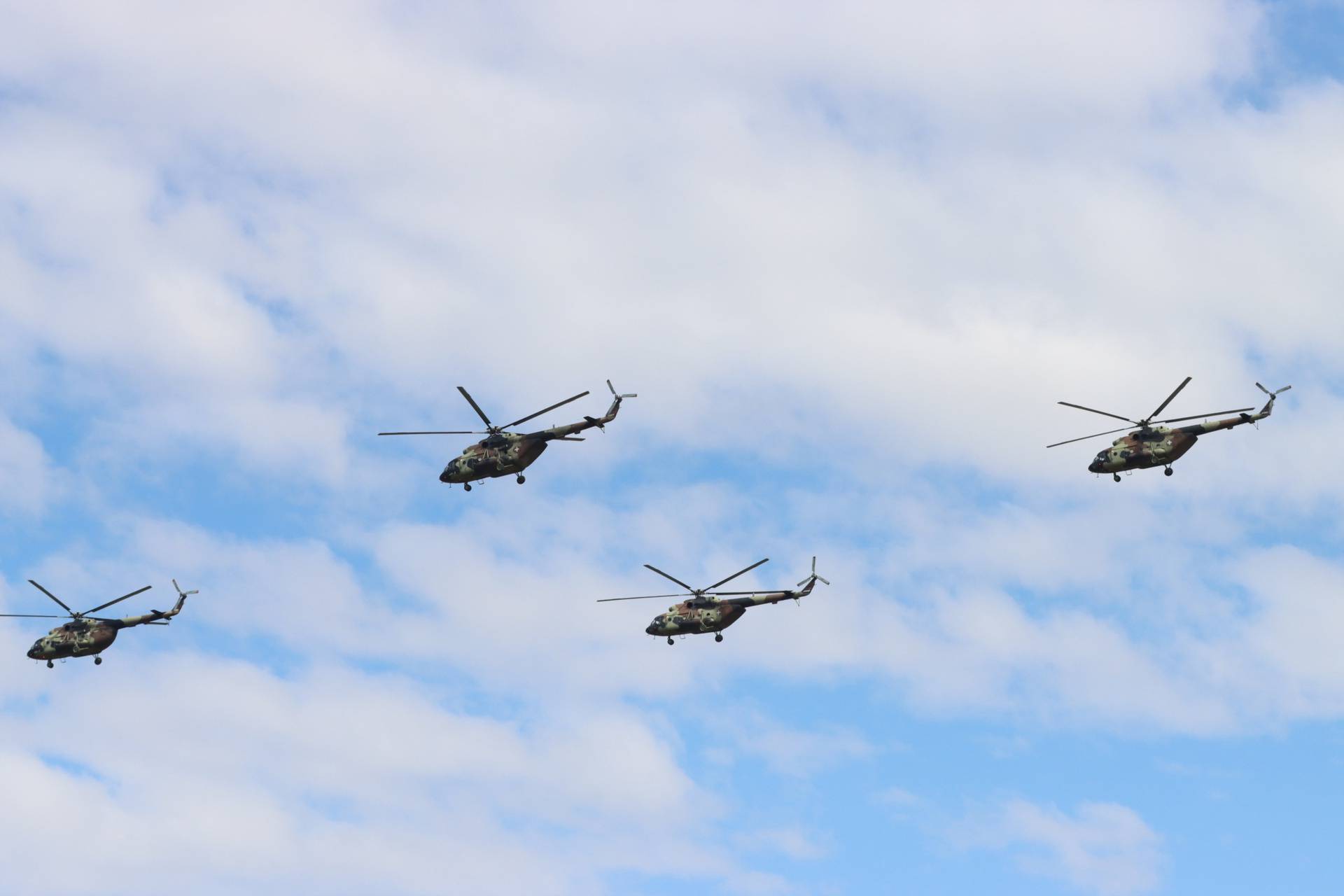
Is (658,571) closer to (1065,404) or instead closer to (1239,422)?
(1065,404)

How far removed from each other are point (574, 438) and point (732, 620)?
2223cm

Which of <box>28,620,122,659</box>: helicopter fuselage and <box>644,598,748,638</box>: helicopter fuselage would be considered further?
<box>28,620,122,659</box>: helicopter fuselage

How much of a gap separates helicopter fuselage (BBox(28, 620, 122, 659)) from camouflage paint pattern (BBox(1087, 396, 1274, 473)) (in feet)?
305

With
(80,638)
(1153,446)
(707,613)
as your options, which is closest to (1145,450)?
(1153,446)

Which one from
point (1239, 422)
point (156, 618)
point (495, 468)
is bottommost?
point (156, 618)

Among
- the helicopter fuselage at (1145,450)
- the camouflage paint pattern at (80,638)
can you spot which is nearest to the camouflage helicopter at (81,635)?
the camouflage paint pattern at (80,638)

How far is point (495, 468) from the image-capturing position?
514 ft

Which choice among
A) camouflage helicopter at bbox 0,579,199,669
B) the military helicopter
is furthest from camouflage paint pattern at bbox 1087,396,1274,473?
camouflage helicopter at bbox 0,579,199,669

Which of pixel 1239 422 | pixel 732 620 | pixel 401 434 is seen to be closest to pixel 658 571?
pixel 732 620

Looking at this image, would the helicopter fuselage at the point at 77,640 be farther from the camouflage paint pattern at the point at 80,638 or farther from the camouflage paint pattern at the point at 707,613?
the camouflage paint pattern at the point at 707,613

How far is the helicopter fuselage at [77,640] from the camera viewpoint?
17000 cm

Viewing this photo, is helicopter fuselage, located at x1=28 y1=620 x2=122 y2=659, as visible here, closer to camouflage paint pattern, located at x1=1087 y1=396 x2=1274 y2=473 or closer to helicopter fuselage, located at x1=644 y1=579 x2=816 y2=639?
helicopter fuselage, located at x1=644 y1=579 x2=816 y2=639

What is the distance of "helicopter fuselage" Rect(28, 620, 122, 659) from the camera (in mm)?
170000

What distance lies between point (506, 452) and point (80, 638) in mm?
47745
